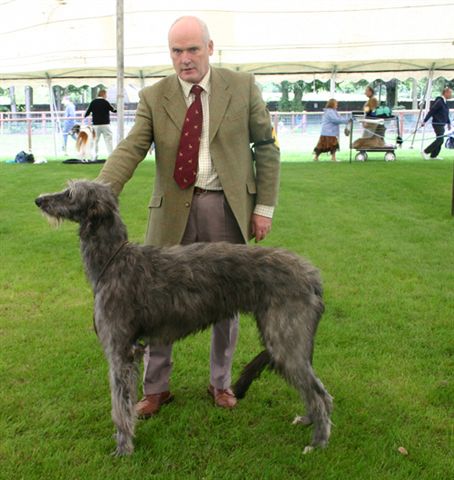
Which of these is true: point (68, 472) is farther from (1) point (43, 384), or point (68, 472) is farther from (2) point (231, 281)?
(2) point (231, 281)

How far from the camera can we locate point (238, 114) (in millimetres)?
3736

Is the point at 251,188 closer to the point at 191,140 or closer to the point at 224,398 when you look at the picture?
the point at 191,140

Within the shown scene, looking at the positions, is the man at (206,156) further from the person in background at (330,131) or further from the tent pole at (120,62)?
the person in background at (330,131)

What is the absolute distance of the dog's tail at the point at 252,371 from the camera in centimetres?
354

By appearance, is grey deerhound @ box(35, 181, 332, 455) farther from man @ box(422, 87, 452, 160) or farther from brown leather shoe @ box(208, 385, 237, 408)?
man @ box(422, 87, 452, 160)

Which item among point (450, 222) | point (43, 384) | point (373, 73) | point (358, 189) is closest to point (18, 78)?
point (373, 73)

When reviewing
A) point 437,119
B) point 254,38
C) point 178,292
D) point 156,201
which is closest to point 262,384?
point 178,292

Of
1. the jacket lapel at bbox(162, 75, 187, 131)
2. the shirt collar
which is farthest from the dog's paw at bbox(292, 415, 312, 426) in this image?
the shirt collar

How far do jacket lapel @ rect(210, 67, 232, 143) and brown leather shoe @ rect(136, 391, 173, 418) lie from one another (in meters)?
1.85

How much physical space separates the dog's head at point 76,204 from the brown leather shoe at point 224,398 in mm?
1623

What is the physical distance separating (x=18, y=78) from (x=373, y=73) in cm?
1380

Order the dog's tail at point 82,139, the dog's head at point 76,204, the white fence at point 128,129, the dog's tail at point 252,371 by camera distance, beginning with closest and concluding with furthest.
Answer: the dog's head at point 76,204, the dog's tail at point 252,371, the dog's tail at point 82,139, the white fence at point 128,129

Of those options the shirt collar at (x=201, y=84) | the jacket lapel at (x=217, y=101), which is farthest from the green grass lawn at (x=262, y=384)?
the shirt collar at (x=201, y=84)

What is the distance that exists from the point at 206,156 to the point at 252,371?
4.61 feet
